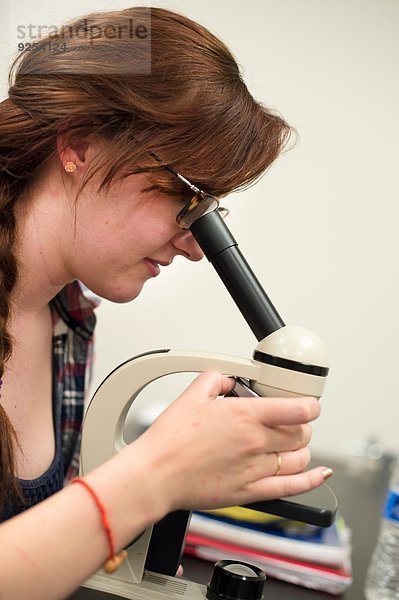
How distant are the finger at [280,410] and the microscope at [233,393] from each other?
0.03 m

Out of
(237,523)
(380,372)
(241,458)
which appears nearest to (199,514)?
(237,523)

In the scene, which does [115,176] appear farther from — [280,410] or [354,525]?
[354,525]

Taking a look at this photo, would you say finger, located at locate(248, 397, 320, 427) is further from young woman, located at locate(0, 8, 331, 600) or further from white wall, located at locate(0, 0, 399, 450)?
white wall, located at locate(0, 0, 399, 450)

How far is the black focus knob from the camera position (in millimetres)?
761

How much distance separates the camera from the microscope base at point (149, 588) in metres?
0.78

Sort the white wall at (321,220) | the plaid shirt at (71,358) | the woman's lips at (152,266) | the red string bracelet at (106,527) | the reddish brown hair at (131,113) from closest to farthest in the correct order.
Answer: the red string bracelet at (106,527), the reddish brown hair at (131,113), the woman's lips at (152,266), the plaid shirt at (71,358), the white wall at (321,220)

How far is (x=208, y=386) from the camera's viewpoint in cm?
75

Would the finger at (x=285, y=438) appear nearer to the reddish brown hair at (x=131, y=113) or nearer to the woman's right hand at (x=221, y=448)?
the woman's right hand at (x=221, y=448)

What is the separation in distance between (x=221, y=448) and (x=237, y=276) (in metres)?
0.23

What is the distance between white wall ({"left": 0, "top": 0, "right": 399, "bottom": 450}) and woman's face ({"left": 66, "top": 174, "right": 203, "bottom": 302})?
74cm

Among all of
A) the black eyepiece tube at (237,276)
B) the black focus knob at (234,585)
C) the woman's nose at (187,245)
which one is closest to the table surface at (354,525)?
the black focus knob at (234,585)

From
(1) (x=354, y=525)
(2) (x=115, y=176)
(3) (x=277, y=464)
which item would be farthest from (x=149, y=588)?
(1) (x=354, y=525)

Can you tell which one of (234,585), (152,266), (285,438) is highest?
(152,266)

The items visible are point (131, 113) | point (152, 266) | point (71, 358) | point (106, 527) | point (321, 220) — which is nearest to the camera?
point (106, 527)
